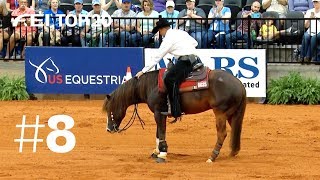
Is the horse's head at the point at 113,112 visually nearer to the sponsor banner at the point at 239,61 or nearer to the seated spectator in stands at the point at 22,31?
the sponsor banner at the point at 239,61

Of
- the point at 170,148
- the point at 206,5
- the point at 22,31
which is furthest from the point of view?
the point at 206,5

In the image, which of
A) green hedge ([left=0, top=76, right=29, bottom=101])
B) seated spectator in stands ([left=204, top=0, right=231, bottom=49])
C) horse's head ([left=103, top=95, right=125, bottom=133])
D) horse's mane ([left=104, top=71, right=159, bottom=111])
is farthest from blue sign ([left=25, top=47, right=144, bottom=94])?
horse's mane ([left=104, top=71, right=159, bottom=111])

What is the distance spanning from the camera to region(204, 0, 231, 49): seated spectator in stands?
73.8 feet

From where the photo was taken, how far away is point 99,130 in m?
19.0

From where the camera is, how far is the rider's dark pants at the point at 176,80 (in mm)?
15016

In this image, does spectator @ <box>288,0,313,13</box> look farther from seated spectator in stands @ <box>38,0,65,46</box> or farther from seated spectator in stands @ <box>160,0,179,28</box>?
seated spectator in stands @ <box>38,0,65,46</box>

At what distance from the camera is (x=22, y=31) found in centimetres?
2325

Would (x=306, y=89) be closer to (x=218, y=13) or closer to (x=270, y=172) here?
(x=218, y=13)

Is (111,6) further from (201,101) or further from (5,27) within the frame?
(201,101)

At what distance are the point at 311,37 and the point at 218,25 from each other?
2.16 m

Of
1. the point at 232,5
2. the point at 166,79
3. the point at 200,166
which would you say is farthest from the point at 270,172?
the point at 232,5

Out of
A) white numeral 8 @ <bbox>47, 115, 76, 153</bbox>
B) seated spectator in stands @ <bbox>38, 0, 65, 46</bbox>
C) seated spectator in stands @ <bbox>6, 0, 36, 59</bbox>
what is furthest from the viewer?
seated spectator in stands @ <bbox>6, 0, 36, 59</bbox>

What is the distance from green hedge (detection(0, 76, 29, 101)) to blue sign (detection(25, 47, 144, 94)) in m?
0.16

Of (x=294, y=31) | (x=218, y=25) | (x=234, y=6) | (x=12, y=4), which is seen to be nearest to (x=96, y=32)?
(x=12, y=4)
